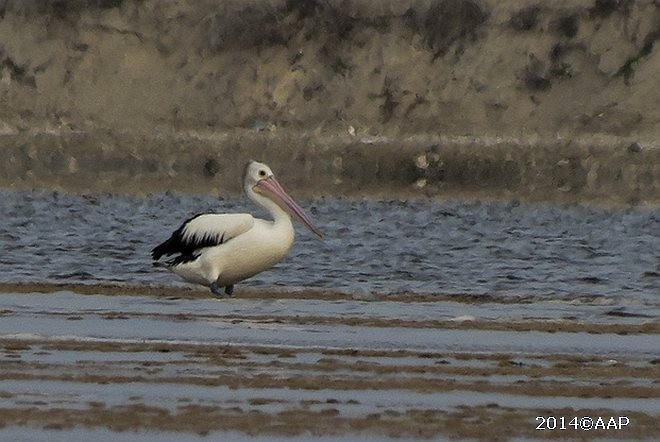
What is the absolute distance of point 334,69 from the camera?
142 feet

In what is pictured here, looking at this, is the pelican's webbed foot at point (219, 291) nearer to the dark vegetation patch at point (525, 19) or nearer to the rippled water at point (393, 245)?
the rippled water at point (393, 245)

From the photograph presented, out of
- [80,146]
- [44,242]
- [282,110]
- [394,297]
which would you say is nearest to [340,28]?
[282,110]

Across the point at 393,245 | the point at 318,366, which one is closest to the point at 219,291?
the point at 318,366

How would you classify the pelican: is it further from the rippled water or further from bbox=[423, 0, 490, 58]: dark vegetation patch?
bbox=[423, 0, 490, 58]: dark vegetation patch

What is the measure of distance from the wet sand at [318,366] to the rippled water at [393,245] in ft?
6.36

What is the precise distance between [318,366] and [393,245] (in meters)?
10.3

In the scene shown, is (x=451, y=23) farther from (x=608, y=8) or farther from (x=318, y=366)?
(x=318, y=366)

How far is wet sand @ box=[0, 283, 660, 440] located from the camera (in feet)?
29.5

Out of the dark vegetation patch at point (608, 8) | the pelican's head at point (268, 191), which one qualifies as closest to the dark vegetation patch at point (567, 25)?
the dark vegetation patch at point (608, 8)

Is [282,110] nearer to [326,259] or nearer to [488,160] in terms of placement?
[488,160]

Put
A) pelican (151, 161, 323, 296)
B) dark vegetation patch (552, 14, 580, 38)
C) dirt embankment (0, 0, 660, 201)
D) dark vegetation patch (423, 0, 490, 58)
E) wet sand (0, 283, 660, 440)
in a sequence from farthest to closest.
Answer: dark vegetation patch (423, 0, 490, 58) < dark vegetation patch (552, 14, 580, 38) < dirt embankment (0, 0, 660, 201) < pelican (151, 161, 323, 296) < wet sand (0, 283, 660, 440)

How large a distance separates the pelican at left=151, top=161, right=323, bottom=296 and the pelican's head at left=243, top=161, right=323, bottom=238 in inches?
13.3

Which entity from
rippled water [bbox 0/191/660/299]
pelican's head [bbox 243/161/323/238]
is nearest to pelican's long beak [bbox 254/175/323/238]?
pelican's head [bbox 243/161/323/238]

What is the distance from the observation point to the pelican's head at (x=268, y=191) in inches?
652
